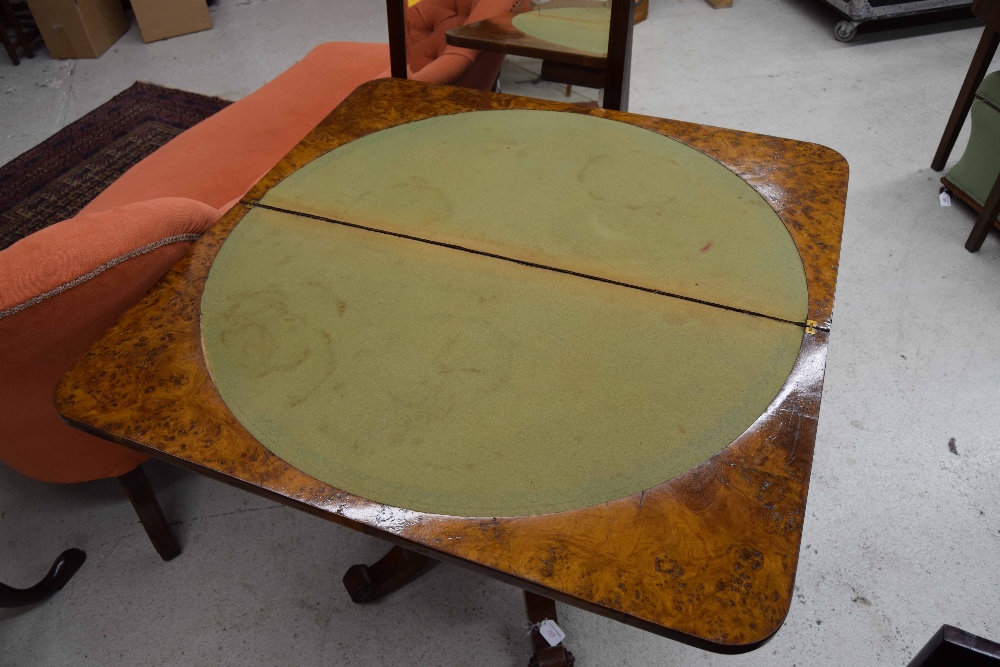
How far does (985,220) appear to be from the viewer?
2242 millimetres

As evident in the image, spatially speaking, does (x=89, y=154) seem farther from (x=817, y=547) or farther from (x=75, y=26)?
(x=817, y=547)

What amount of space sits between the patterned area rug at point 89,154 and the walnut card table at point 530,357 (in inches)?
66.5

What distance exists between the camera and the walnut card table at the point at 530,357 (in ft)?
2.78

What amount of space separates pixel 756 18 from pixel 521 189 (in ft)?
9.71

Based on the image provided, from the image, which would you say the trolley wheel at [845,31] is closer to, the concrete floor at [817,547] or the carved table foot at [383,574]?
the concrete floor at [817,547]

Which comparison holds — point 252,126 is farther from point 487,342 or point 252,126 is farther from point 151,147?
point 487,342

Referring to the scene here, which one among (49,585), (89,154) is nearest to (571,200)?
(49,585)

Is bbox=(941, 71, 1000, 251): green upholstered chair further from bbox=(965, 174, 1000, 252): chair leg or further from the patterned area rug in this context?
the patterned area rug

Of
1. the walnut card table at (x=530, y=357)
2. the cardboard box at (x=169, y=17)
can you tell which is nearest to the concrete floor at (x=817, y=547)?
the walnut card table at (x=530, y=357)

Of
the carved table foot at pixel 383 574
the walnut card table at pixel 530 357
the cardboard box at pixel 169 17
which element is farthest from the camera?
the cardboard box at pixel 169 17

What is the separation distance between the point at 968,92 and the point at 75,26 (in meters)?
3.82

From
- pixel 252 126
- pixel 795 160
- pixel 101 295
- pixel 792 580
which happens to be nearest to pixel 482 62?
pixel 252 126

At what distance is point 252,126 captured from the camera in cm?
224

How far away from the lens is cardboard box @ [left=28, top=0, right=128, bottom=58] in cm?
337
